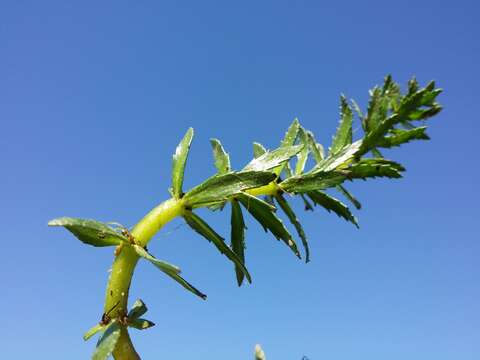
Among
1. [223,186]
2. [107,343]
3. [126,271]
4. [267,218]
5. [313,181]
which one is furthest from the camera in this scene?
[313,181]

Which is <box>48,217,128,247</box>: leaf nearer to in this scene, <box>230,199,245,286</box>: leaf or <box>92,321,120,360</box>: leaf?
<box>92,321,120,360</box>: leaf

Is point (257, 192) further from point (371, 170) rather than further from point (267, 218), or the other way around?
point (371, 170)

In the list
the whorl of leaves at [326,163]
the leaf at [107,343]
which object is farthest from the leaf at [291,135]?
the leaf at [107,343]

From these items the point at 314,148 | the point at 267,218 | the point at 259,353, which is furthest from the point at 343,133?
the point at 259,353

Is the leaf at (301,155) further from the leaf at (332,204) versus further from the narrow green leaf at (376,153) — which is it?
the narrow green leaf at (376,153)

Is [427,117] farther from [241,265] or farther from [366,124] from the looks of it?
[241,265]

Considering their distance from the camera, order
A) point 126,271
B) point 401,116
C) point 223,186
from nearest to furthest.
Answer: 1. point 126,271
2. point 223,186
3. point 401,116

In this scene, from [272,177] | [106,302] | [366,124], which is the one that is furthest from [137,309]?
[366,124]

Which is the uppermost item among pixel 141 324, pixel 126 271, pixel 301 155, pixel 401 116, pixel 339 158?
pixel 401 116
